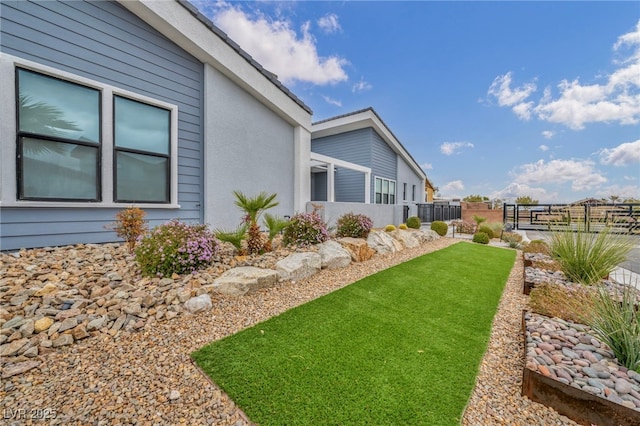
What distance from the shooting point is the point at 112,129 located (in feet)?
15.2

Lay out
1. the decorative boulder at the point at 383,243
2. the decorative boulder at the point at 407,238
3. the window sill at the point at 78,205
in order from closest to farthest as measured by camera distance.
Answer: the window sill at the point at 78,205
the decorative boulder at the point at 383,243
the decorative boulder at the point at 407,238

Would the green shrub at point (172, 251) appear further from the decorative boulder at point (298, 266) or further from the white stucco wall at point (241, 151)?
the white stucco wall at point (241, 151)

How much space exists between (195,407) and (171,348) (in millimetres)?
808

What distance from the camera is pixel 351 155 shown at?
1351cm

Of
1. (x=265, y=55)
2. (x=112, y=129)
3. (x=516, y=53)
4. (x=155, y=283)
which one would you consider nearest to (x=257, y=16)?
(x=265, y=55)

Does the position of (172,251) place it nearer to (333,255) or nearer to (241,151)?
(333,255)

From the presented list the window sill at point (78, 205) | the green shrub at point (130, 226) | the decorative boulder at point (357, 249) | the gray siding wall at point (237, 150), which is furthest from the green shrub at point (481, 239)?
the green shrub at point (130, 226)

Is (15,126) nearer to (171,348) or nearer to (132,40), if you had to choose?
(132,40)

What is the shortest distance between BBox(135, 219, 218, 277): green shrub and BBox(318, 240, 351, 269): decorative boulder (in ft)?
6.92

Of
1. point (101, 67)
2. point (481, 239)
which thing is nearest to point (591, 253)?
point (481, 239)

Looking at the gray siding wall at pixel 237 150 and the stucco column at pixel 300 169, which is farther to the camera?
the stucco column at pixel 300 169

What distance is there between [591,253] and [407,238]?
13.8 ft

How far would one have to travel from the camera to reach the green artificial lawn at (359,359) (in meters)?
1.76

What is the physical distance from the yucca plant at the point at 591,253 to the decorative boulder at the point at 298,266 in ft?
14.0
